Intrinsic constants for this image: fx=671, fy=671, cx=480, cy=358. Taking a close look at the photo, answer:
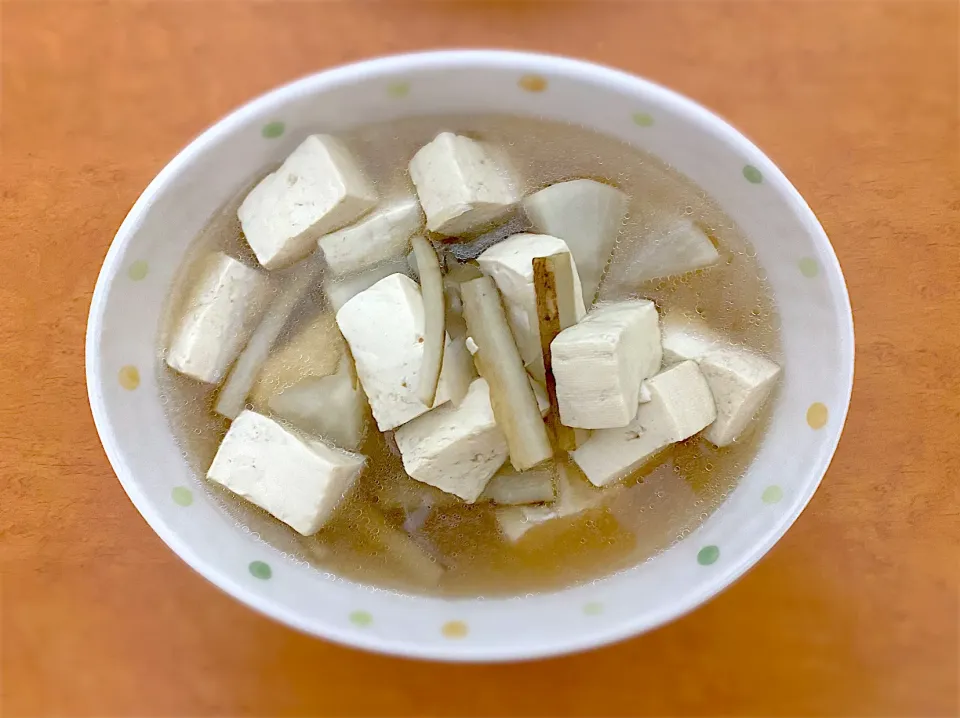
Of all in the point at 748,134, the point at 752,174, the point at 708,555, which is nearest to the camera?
the point at 752,174

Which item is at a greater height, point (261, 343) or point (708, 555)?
point (261, 343)

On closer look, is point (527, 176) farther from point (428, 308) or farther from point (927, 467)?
point (927, 467)

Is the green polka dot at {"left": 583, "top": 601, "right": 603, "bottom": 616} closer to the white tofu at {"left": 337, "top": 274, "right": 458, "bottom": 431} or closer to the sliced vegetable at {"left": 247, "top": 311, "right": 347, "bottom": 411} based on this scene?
the white tofu at {"left": 337, "top": 274, "right": 458, "bottom": 431}

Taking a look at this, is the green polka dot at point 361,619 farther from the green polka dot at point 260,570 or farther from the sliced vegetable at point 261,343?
the sliced vegetable at point 261,343

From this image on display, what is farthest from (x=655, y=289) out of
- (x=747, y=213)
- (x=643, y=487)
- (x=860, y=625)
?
(x=860, y=625)

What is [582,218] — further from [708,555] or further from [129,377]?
[129,377]

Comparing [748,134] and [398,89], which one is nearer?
[398,89]

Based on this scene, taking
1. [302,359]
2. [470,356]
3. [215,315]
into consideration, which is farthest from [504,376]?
[215,315]

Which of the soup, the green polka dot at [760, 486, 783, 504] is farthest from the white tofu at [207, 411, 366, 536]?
the green polka dot at [760, 486, 783, 504]
